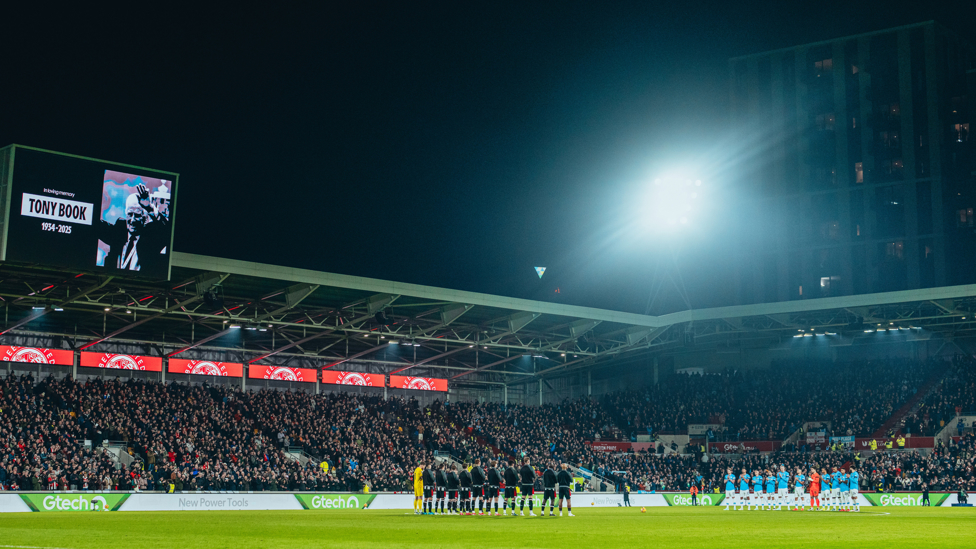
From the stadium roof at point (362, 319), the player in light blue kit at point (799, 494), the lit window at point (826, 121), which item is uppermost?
the lit window at point (826, 121)

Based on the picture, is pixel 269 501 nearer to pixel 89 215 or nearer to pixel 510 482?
pixel 89 215

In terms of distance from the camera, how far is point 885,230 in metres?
83.2

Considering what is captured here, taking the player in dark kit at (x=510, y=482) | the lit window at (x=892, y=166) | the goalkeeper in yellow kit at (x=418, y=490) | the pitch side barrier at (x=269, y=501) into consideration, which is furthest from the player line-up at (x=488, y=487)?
the lit window at (x=892, y=166)

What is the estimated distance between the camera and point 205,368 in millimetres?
61469

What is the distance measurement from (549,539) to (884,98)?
256ft

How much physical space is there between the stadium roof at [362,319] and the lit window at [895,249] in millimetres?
15373

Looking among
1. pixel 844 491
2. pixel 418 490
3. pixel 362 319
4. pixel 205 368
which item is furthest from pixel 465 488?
pixel 205 368

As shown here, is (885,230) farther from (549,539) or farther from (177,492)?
(549,539)

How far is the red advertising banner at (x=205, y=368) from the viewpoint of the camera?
60.2 m

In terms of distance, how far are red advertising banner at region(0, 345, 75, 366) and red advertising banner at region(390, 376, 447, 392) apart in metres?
23.2

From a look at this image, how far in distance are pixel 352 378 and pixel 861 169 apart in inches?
1934

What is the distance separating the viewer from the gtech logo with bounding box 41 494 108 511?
3759cm

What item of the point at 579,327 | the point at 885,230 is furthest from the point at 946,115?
the point at 579,327

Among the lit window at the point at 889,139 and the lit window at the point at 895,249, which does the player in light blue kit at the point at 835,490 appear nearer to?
the lit window at the point at 895,249
